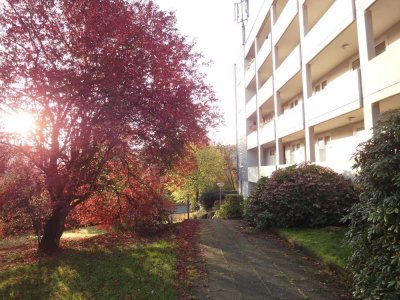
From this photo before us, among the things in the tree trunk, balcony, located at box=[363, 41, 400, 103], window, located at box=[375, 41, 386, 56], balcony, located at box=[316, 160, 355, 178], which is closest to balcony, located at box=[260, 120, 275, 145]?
balcony, located at box=[316, 160, 355, 178]

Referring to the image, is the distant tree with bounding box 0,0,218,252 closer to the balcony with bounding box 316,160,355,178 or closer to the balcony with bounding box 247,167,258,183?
the balcony with bounding box 316,160,355,178

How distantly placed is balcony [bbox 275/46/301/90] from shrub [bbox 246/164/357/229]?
7.04 m

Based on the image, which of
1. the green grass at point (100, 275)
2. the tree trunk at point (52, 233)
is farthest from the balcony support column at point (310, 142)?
the tree trunk at point (52, 233)

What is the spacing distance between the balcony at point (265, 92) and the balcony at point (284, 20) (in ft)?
8.97

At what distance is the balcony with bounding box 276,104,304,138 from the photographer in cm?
1727

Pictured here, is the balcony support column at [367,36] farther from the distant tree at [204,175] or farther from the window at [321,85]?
the distant tree at [204,175]

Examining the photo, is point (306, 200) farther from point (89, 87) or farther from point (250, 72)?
point (250, 72)

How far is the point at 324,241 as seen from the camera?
8.76 meters

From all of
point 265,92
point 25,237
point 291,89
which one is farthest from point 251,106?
point 25,237

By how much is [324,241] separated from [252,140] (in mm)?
21710

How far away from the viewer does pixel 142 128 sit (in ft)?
32.9

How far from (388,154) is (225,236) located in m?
6.88

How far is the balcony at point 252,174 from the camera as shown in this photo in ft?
93.5

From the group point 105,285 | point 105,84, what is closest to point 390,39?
point 105,84
